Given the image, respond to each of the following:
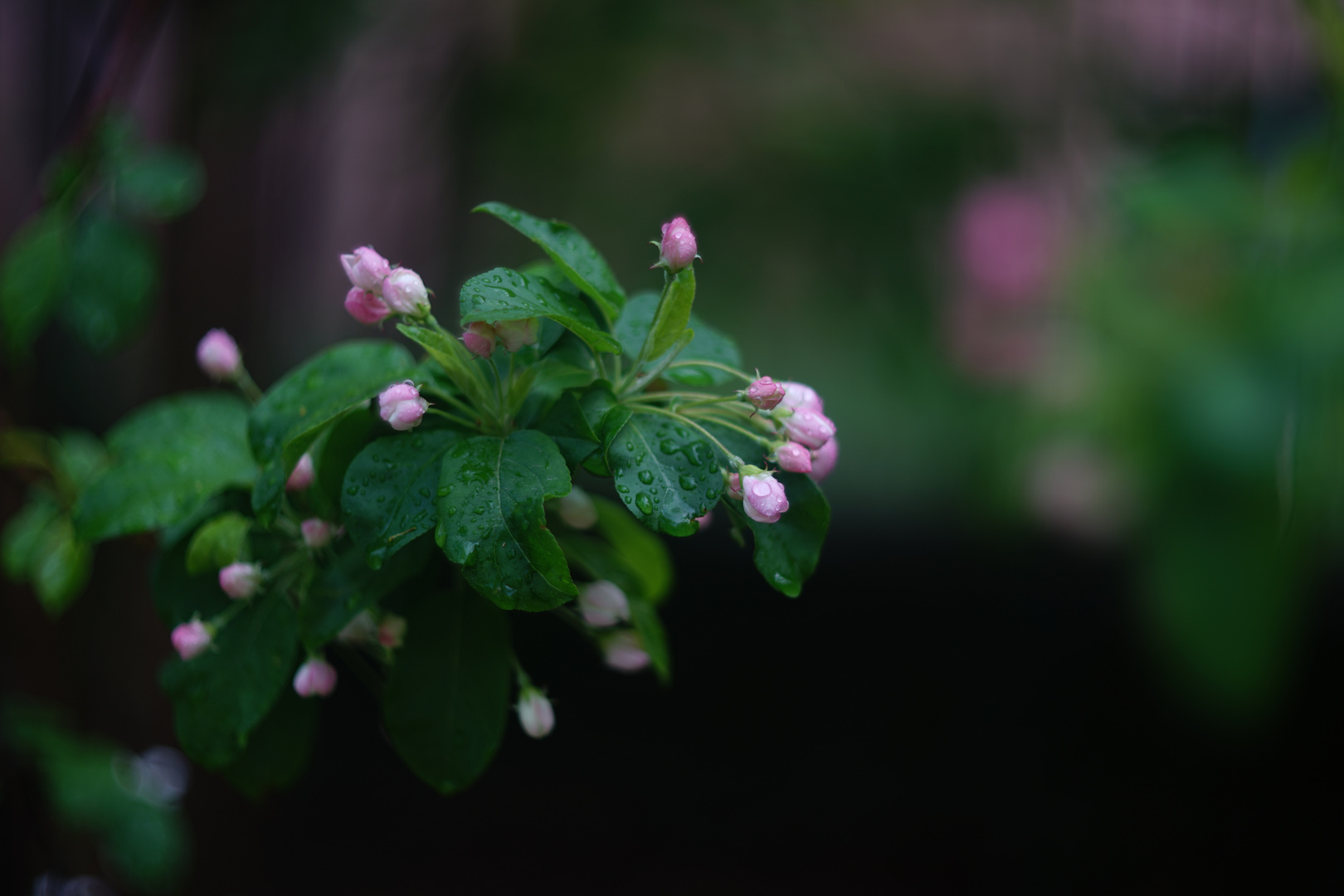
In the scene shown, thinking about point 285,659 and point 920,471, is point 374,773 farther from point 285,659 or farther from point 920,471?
point 285,659

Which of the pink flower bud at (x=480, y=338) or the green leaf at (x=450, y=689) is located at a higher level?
the pink flower bud at (x=480, y=338)

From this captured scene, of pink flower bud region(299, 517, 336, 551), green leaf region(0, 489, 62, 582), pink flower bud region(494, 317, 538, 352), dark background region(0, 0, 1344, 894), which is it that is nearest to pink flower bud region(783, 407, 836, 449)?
pink flower bud region(494, 317, 538, 352)

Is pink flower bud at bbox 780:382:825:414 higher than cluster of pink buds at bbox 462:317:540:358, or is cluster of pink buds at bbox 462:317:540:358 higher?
cluster of pink buds at bbox 462:317:540:358

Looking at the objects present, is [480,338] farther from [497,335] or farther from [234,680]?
[234,680]

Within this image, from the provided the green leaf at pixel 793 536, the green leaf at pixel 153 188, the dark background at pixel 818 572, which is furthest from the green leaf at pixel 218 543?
the dark background at pixel 818 572

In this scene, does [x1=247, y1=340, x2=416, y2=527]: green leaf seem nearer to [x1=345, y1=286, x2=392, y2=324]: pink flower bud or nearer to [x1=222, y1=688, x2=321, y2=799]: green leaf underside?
A: [x1=345, y1=286, x2=392, y2=324]: pink flower bud

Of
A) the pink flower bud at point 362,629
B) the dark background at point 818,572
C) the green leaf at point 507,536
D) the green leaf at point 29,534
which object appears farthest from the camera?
the dark background at point 818,572

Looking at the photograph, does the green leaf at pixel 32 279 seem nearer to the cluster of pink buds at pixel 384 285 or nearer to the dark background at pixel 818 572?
the cluster of pink buds at pixel 384 285
